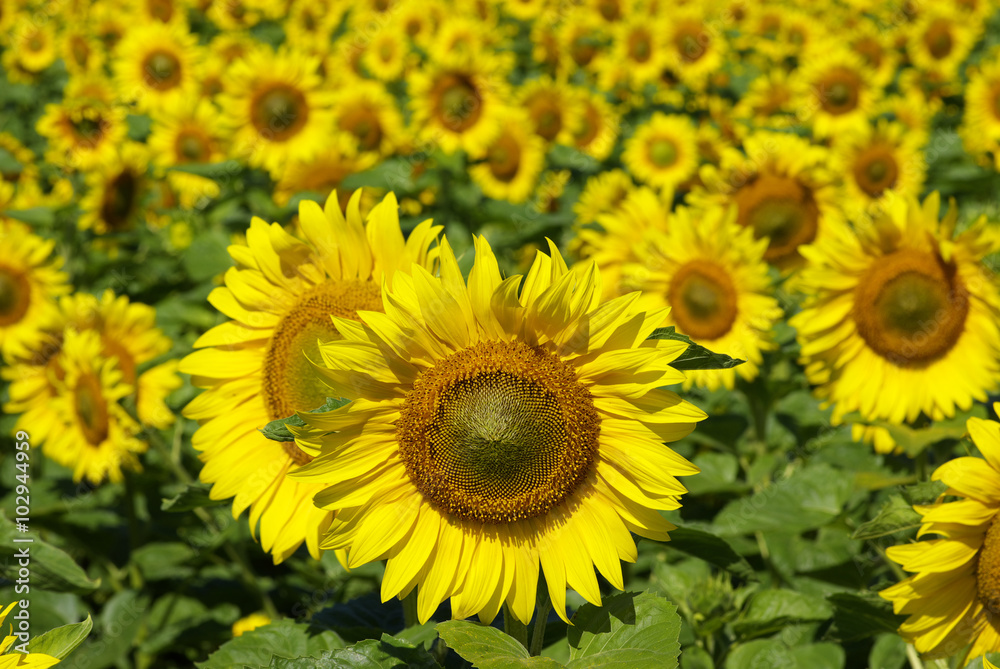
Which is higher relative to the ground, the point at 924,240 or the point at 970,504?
the point at 924,240

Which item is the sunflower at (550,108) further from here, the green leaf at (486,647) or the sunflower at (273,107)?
the green leaf at (486,647)

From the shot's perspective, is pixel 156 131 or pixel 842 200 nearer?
pixel 842 200

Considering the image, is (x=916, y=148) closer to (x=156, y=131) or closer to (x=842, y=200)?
(x=842, y=200)

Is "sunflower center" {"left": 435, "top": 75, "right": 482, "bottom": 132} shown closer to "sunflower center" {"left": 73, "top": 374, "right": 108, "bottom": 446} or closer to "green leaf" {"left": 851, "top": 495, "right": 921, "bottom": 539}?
"sunflower center" {"left": 73, "top": 374, "right": 108, "bottom": 446}

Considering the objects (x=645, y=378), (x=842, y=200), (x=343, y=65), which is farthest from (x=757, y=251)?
(x=343, y=65)

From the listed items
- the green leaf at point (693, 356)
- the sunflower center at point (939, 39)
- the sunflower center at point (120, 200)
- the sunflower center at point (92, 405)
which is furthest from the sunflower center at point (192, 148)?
the sunflower center at point (939, 39)

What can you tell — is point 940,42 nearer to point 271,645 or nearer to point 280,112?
point 280,112

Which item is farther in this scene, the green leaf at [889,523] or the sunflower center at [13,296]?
the sunflower center at [13,296]

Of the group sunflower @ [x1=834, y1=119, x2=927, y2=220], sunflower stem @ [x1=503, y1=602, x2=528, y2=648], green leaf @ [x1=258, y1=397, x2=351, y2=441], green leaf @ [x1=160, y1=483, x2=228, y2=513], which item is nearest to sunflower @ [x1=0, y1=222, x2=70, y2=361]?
green leaf @ [x1=160, y1=483, x2=228, y2=513]
